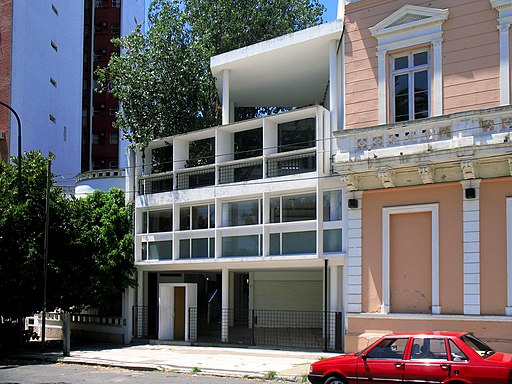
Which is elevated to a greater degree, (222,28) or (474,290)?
(222,28)

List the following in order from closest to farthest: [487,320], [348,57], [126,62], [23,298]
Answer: [487,320] < [348,57] < [23,298] < [126,62]

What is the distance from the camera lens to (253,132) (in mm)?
26062

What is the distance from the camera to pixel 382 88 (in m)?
19.1

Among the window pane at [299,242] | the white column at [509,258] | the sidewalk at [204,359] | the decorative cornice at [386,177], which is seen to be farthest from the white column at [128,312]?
the white column at [509,258]

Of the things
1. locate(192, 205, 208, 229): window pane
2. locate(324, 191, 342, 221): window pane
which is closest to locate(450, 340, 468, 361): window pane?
locate(324, 191, 342, 221): window pane

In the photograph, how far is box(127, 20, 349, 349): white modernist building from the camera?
20.6 meters

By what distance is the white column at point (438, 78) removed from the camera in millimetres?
17953

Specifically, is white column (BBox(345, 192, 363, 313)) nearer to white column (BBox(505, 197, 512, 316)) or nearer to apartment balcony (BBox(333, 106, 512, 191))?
apartment balcony (BBox(333, 106, 512, 191))

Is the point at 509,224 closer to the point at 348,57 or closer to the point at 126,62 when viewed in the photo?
the point at 348,57

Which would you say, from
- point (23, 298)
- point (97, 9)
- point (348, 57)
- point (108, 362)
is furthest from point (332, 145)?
point (97, 9)

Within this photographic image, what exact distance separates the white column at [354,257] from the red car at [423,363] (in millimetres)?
5771

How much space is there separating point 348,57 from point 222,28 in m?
14.0

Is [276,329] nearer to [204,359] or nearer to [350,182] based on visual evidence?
[204,359]

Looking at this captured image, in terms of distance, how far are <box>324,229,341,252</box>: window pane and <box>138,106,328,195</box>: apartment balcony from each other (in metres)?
1.89
